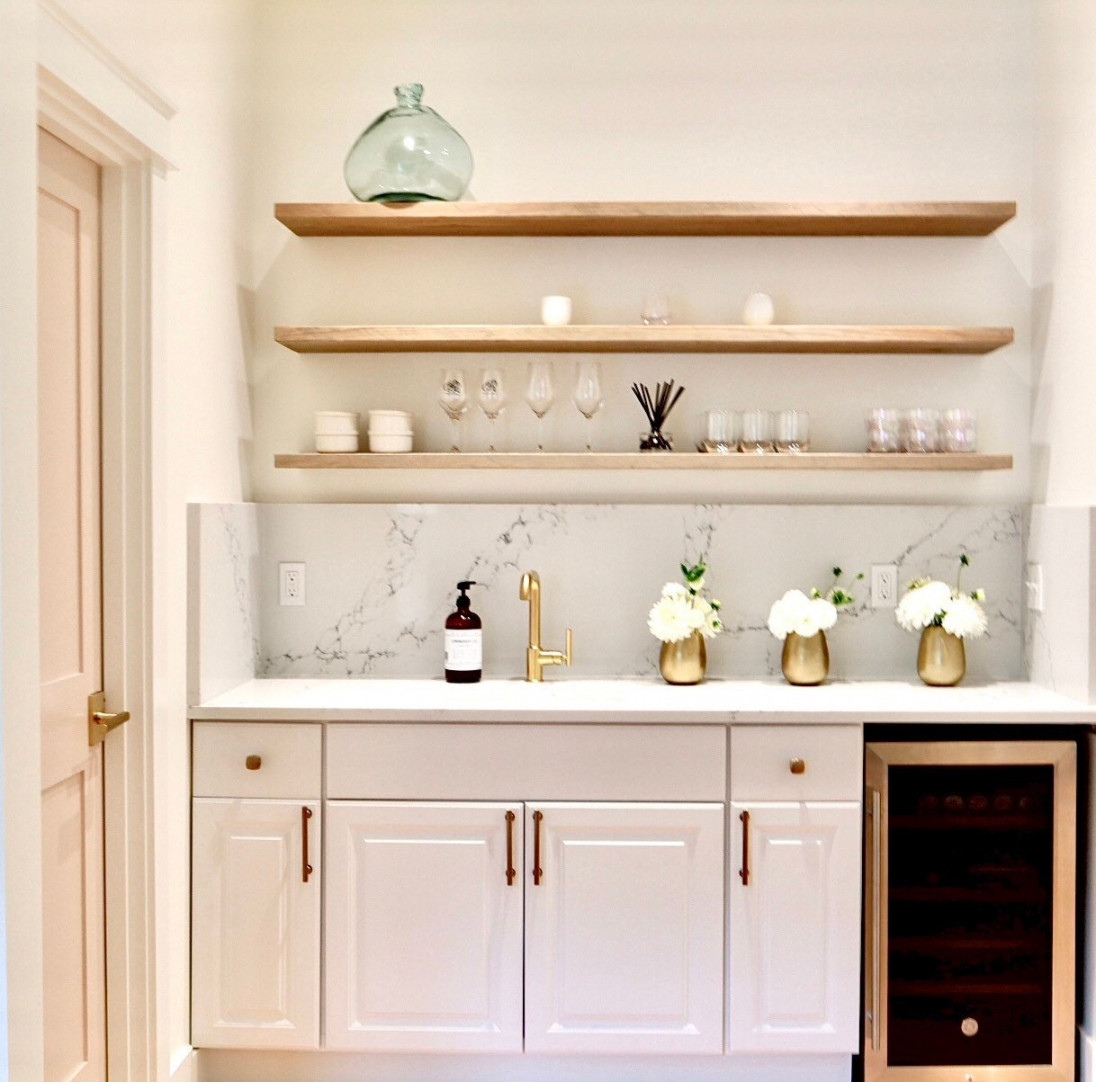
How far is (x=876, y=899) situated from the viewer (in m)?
2.28

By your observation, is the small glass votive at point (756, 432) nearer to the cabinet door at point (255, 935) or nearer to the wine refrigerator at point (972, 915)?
the wine refrigerator at point (972, 915)

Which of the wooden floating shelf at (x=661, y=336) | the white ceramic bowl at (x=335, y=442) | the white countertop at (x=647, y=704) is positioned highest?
the wooden floating shelf at (x=661, y=336)

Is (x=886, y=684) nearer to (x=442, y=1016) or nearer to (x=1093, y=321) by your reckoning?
(x=1093, y=321)

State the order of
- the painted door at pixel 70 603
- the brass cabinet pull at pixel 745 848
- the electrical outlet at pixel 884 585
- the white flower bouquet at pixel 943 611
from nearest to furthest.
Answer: the painted door at pixel 70 603
the brass cabinet pull at pixel 745 848
the white flower bouquet at pixel 943 611
the electrical outlet at pixel 884 585

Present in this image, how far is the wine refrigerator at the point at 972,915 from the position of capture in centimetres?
228

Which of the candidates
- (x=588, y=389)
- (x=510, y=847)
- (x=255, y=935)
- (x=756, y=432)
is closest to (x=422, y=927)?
(x=510, y=847)

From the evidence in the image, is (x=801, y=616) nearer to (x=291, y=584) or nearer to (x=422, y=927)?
(x=422, y=927)

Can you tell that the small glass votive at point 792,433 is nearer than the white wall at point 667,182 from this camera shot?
Yes

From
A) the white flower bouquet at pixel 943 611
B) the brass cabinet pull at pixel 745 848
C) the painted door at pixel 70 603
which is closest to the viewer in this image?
the painted door at pixel 70 603

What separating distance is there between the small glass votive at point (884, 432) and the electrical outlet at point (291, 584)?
160cm

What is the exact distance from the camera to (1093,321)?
2.45 meters

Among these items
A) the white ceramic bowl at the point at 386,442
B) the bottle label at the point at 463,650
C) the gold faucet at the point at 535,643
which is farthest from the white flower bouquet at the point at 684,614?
the white ceramic bowl at the point at 386,442

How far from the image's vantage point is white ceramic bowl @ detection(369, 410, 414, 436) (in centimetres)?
265

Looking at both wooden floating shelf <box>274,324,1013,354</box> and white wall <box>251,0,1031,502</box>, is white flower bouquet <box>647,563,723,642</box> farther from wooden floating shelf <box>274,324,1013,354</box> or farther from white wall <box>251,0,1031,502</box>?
wooden floating shelf <box>274,324,1013,354</box>
